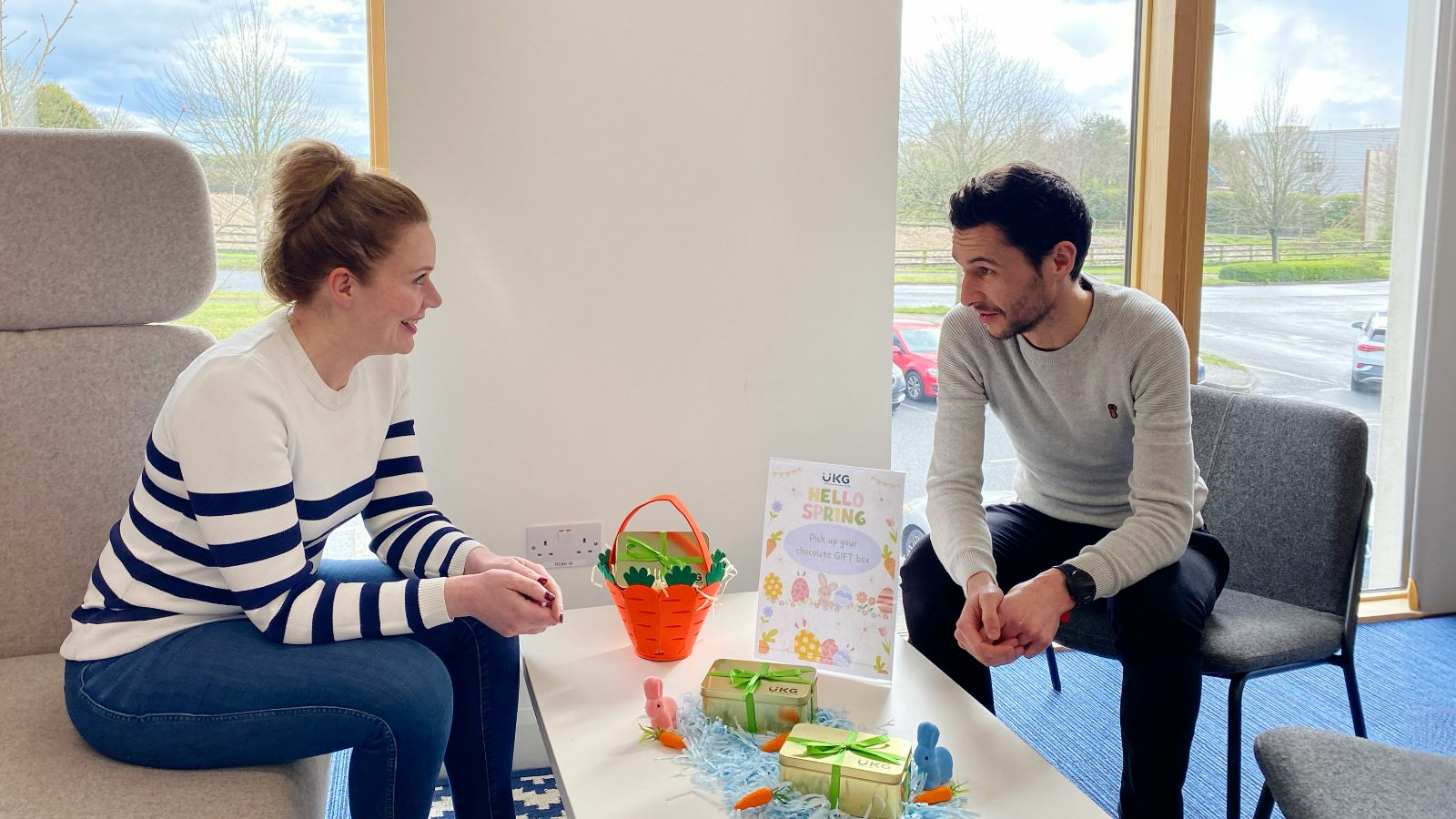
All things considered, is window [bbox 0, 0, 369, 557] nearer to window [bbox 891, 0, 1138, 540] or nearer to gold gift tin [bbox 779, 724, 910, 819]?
window [bbox 891, 0, 1138, 540]

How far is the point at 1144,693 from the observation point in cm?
145

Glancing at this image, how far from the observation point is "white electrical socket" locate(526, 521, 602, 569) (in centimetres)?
192

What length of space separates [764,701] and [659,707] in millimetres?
131

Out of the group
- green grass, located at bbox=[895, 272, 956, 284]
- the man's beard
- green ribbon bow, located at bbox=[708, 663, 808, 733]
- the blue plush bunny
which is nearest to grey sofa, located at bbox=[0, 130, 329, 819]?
green ribbon bow, located at bbox=[708, 663, 808, 733]

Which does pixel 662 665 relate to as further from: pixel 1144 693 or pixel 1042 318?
pixel 1042 318

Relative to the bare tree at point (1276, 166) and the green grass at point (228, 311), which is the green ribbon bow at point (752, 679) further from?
the bare tree at point (1276, 166)

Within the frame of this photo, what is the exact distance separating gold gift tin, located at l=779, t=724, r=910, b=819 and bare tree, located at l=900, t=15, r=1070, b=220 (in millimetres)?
1449

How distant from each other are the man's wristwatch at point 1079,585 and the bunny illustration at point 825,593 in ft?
1.06

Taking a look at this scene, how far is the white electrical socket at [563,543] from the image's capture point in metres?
1.92

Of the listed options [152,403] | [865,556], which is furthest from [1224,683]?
[152,403]

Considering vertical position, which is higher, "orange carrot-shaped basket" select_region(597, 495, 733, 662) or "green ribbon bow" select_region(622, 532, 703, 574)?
"green ribbon bow" select_region(622, 532, 703, 574)

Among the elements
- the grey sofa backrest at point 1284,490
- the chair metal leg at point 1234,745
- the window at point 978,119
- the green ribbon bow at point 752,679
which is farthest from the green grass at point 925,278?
the green ribbon bow at point 752,679

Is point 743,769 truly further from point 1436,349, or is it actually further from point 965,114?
A: point 1436,349

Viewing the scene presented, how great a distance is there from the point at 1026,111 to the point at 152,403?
1859 millimetres
